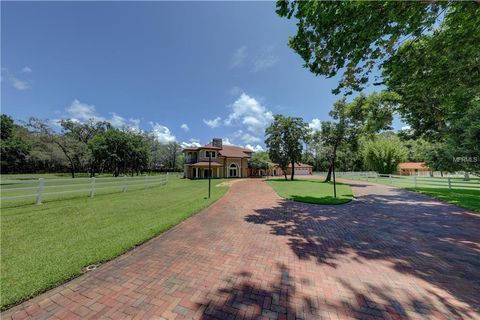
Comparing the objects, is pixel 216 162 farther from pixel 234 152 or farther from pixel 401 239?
pixel 401 239

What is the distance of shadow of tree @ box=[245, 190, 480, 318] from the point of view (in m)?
3.38

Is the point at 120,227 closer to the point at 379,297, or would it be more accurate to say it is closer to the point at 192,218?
the point at 192,218

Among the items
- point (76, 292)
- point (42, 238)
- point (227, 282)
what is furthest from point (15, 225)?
point (227, 282)

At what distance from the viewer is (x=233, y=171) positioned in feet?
128

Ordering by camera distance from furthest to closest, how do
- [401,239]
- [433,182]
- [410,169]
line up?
[410,169], [433,182], [401,239]

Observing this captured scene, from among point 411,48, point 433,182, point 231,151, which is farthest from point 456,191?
point 231,151

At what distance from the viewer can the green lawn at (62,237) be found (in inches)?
123

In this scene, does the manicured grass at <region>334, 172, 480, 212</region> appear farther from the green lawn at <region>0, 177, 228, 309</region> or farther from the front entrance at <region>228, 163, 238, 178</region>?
the front entrance at <region>228, 163, 238, 178</region>

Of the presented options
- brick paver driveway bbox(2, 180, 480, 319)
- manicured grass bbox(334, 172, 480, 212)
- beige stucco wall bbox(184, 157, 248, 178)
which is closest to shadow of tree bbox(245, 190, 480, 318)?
brick paver driveway bbox(2, 180, 480, 319)

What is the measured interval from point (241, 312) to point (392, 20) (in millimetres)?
7752

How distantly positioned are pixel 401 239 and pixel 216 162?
1282 inches

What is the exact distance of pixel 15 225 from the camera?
223 inches

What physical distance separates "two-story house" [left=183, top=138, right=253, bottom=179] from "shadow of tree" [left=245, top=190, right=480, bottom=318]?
27137 mm

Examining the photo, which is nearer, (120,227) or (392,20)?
(392,20)
